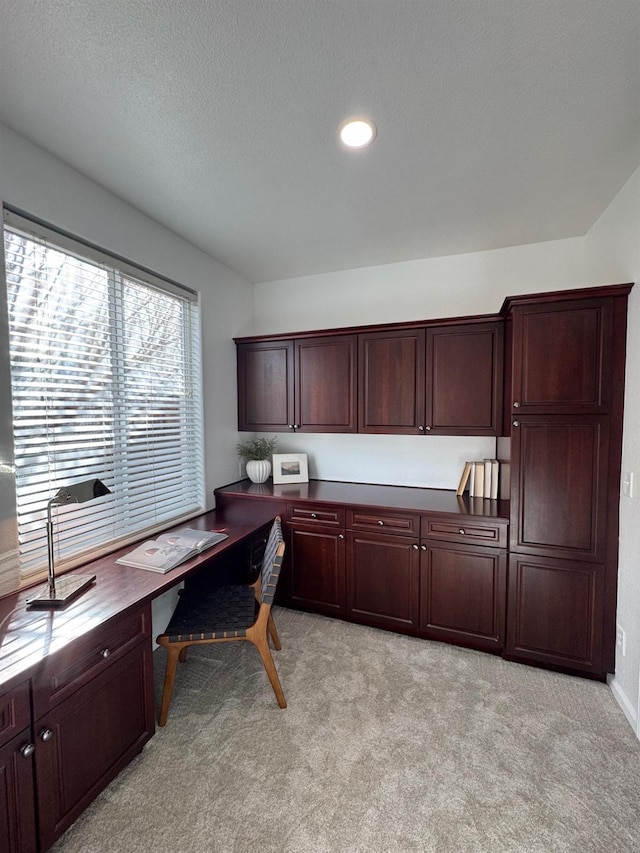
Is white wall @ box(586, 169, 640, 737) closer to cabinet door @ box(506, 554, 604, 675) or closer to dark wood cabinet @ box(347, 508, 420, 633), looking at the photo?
cabinet door @ box(506, 554, 604, 675)

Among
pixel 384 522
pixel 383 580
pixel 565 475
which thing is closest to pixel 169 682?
pixel 383 580

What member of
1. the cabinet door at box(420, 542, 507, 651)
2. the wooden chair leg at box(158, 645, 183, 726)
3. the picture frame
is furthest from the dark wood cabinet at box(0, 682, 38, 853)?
the picture frame

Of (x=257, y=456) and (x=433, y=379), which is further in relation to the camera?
(x=257, y=456)

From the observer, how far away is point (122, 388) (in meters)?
2.28

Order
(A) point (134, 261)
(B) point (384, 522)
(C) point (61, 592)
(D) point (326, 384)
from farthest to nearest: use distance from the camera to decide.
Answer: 1. (D) point (326, 384)
2. (B) point (384, 522)
3. (A) point (134, 261)
4. (C) point (61, 592)

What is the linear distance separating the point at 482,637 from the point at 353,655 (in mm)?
841

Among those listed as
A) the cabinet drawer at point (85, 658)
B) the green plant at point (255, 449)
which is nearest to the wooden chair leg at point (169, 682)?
the cabinet drawer at point (85, 658)

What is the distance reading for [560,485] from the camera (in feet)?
7.13

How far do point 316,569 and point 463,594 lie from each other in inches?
41.4

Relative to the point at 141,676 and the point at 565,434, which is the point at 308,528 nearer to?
the point at 141,676

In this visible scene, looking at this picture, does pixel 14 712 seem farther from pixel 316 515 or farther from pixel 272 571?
pixel 316 515

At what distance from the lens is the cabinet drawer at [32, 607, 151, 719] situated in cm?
129

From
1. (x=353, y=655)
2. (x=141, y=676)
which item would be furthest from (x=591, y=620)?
(x=141, y=676)

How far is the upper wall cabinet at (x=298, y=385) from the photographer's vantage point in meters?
3.03
